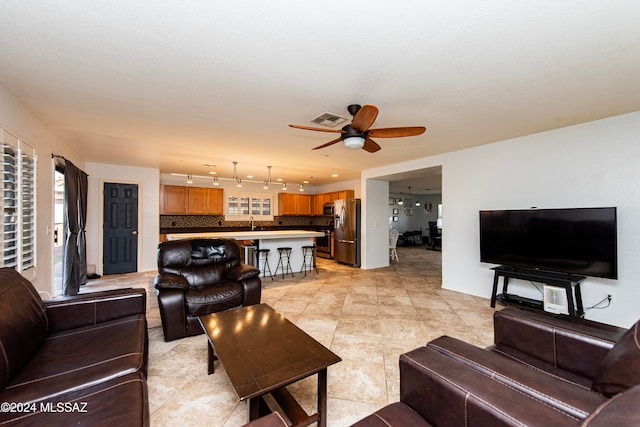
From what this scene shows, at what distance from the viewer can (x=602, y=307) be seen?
3.06 meters

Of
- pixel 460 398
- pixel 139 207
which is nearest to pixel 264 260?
pixel 139 207

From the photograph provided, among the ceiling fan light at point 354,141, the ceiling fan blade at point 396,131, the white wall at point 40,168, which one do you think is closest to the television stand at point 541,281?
the ceiling fan blade at point 396,131

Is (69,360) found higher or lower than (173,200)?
lower

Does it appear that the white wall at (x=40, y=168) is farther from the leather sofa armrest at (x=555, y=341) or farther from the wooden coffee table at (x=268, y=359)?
the leather sofa armrest at (x=555, y=341)

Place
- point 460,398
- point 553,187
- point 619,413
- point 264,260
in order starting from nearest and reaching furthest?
point 619,413 → point 460,398 → point 553,187 → point 264,260

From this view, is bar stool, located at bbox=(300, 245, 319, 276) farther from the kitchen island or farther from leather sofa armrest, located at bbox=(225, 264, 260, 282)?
leather sofa armrest, located at bbox=(225, 264, 260, 282)

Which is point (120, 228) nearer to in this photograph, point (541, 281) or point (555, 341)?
point (555, 341)

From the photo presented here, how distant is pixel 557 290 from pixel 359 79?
3.37 metres

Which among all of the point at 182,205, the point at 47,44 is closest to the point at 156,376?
the point at 47,44

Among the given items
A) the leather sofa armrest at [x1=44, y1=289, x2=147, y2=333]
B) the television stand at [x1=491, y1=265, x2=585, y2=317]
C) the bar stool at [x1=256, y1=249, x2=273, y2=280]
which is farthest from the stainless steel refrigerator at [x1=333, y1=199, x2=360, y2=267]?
the leather sofa armrest at [x1=44, y1=289, x2=147, y2=333]

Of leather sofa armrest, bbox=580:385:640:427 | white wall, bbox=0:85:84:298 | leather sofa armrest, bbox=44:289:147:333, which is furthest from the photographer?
white wall, bbox=0:85:84:298

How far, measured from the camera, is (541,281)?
3184 millimetres

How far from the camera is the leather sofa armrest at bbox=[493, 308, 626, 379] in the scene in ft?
4.64

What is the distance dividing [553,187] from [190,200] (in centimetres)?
766
